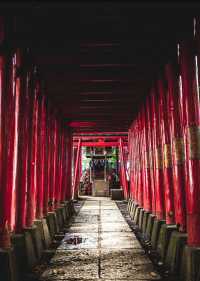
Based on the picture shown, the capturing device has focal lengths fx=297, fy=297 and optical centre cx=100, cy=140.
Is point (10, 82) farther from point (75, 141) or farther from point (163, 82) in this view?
point (75, 141)

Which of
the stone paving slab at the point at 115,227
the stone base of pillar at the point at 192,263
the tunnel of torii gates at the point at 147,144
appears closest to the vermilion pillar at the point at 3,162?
the tunnel of torii gates at the point at 147,144

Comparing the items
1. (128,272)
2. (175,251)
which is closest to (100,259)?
(128,272)

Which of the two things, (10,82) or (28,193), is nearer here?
(10,82)

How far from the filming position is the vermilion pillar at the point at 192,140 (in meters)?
3.89

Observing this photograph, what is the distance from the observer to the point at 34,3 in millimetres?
3896

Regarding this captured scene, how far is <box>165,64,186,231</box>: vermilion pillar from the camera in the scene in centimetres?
488

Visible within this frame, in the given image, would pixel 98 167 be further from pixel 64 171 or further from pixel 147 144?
A: pixel 147 144

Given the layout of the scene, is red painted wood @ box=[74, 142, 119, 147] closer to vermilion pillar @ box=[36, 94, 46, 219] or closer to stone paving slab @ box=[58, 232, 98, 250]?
stone paving slab @ box=[58, 232, 98, 250]

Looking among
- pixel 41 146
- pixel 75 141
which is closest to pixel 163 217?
pixel 41 146

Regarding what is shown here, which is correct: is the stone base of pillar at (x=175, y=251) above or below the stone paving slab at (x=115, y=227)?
above

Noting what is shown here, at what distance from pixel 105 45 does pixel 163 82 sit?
63.2 inches

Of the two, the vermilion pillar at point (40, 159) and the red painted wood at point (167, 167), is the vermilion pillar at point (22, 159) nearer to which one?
the vermilion pillar at point (40, 159)

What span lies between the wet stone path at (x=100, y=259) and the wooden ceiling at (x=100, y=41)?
3.76 metres

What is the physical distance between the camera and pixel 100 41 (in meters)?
5.17
